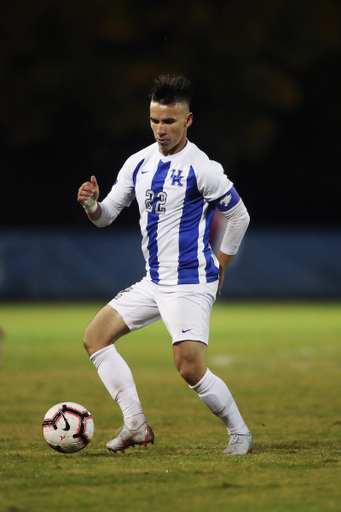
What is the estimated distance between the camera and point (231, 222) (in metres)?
5.81

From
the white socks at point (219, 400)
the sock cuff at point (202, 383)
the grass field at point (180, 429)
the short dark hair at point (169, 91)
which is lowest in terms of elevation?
the grass field at point (180, 429)

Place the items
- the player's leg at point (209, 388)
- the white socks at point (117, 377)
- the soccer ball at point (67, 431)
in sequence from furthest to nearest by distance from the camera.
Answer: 1. the white socks at point (117, 377)
2. the soccer ball at point (67, 431)
3. the player's leg at point (209, 388)

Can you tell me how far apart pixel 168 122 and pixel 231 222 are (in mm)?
799

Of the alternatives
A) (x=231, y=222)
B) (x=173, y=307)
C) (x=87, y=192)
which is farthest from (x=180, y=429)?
(x=87, y=192)

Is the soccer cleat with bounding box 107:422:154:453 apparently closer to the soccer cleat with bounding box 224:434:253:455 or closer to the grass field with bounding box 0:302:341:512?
the grass field with bounding box 0:302:341:512

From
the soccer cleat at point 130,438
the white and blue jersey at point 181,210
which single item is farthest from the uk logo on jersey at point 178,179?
the soccer cleat at point 130,438

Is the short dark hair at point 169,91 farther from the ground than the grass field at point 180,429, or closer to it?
farther from the ground

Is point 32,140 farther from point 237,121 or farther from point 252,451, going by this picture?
point 252,451

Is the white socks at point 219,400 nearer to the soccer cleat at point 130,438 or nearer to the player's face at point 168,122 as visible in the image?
the soccer cleat at point 130,438

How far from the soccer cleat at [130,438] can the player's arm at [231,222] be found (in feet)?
3.66

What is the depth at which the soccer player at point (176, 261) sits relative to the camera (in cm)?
556

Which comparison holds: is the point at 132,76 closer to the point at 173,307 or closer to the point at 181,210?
the point at 181,210

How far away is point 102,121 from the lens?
30.1 metres

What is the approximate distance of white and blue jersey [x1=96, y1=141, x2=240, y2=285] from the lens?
562 cm
